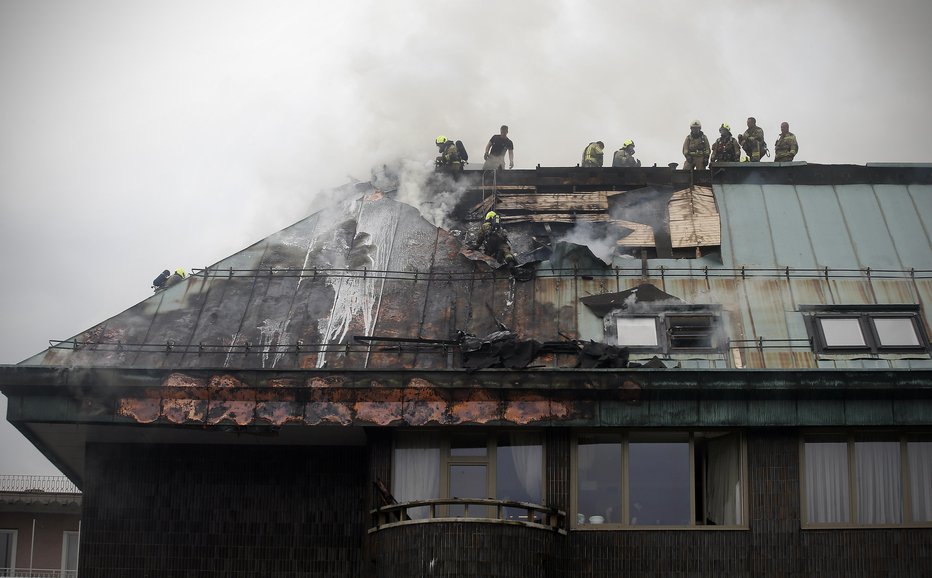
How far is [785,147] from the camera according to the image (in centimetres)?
4153

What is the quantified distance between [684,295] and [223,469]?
10768 millimetres

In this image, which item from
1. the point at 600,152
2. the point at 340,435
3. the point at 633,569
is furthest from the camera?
the point at 600,152

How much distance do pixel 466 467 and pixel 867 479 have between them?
819 cm

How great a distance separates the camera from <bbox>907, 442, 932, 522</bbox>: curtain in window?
97.8 ft

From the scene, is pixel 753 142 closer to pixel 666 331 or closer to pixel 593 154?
pixel 593 154

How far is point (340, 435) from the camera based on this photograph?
101 ft

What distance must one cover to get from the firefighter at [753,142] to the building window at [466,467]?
15.5 metres

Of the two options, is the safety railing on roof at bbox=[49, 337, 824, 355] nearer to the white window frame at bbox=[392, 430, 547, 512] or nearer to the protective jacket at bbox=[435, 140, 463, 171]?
the white window frame at bbox=[392, 430, 547, 512]

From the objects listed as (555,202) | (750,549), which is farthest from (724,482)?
(555,202)

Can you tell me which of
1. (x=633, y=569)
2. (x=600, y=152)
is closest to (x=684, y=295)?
(x=633, y=569)

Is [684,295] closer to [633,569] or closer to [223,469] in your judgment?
[633,569]

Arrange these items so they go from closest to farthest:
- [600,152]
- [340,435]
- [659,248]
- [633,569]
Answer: [633,569]
[340,435]
[659,248]
[600,152]

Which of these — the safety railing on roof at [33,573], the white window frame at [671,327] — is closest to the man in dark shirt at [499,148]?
the white window frame at [671,327]

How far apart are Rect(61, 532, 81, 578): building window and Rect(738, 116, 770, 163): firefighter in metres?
25.7
